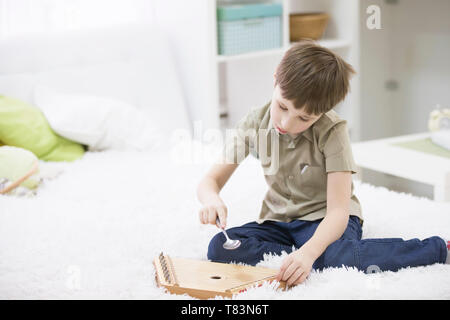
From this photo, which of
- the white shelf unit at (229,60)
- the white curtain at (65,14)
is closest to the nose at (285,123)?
the white shelf unit at (229,60)

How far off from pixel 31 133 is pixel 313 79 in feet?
3.53

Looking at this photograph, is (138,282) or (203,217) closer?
(138,282)

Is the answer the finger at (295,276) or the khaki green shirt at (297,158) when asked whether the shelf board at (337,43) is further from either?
the finger at (295,276)

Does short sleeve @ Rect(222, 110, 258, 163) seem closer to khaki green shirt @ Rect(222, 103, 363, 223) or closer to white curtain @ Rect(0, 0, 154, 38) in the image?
khaki green shirt @ Rect(222, 103, 363, 223)

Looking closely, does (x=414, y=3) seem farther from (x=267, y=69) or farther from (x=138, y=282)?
(x=138, y=282)

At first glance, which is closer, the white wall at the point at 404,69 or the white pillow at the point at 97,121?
the white pillow at the point at 97,121

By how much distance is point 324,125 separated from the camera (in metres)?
1.17

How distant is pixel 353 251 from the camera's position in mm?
1089

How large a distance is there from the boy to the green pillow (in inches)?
30.9

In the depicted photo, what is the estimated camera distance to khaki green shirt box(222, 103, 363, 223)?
1164mm

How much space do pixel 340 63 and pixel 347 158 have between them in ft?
0.59

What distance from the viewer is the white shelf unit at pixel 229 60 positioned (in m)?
2.13

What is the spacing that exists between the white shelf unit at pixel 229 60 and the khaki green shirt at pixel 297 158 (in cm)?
90
